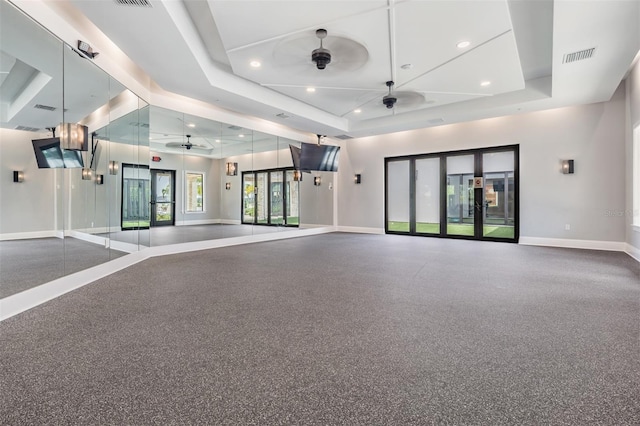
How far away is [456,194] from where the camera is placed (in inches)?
386

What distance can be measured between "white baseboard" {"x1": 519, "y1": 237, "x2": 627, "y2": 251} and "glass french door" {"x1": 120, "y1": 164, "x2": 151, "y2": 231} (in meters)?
9.59

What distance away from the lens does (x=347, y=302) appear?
11.6 ft

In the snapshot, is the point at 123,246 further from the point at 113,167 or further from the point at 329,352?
the point at 329,352

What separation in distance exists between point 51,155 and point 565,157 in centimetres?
1057

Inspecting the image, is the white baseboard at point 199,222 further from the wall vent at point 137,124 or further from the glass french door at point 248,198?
the wall vent at point 137,124

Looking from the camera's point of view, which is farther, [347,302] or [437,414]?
[347,302]

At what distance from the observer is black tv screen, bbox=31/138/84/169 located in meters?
4.03

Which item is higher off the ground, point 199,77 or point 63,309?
point 199,77

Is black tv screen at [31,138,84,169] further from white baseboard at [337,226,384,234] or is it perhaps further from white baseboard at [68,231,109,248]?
white baseboard at [337,226,384,234]

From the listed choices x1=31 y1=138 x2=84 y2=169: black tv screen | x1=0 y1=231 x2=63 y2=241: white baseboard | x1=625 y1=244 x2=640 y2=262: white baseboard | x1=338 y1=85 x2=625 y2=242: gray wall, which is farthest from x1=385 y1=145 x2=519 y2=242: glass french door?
x1=0 y1=231 x2=63 y2=241: white baseboard

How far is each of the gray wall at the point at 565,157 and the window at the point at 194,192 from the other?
726 centimetres

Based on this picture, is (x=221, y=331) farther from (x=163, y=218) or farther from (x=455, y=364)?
(x=163, y=218)

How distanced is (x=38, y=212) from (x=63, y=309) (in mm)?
1637

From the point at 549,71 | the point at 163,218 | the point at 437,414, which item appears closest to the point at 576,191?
the point at 549,71
